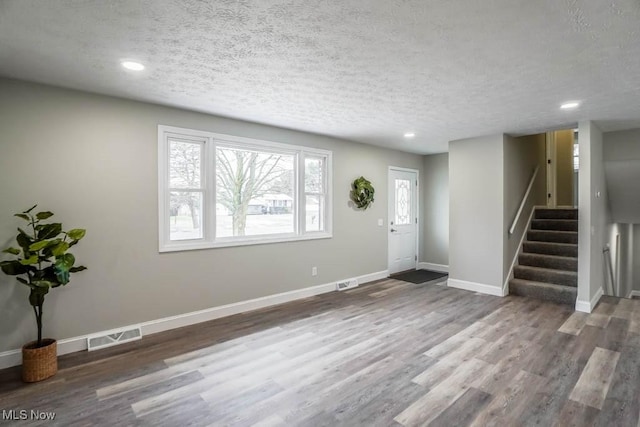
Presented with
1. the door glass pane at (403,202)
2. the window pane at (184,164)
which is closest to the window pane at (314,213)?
the window pane at (184,164)

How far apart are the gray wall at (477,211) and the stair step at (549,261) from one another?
768 millimetres

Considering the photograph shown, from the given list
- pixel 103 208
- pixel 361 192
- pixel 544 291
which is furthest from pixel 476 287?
pixel 103 208

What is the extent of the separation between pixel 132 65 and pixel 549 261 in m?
6.01

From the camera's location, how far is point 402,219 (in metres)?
6.65

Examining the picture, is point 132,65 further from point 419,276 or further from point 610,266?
point 610,266

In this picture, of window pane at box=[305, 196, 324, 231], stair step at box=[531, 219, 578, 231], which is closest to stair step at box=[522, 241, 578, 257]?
stair step at box=[531, 219, 578, 231]

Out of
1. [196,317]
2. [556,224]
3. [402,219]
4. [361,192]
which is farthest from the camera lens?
[402,219]

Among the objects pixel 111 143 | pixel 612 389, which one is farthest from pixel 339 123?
pixel 612 389

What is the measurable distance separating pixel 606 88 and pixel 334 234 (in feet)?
12.0

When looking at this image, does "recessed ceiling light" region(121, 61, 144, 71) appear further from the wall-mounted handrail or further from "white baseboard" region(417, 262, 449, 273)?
the wall-mounted handrail

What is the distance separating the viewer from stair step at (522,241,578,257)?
201 inches

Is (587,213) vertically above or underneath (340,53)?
underneath

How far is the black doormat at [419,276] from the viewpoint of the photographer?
5936 millimetres

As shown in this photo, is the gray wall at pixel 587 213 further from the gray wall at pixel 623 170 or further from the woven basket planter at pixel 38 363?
the woven basket planter at pixel 38 363
